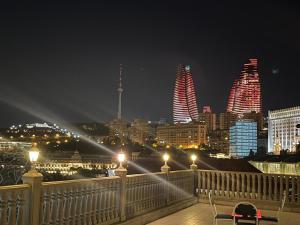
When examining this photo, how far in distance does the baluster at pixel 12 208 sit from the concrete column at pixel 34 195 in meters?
0.27

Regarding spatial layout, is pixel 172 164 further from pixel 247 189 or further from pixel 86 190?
pixel 86 190

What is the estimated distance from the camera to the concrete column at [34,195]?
17.6 ft

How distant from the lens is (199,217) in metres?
10.3

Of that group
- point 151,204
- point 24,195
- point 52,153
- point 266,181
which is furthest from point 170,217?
point 52,153

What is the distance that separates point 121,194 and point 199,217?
2.94 meters

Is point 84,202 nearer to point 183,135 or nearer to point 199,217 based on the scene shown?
point 199,217

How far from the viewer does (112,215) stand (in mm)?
7793

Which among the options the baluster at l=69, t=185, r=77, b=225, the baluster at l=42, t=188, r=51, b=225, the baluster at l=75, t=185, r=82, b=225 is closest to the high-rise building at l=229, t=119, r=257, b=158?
the baluster at l=75, t=185, r=82, b=225

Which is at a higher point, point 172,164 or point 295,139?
point 295,139

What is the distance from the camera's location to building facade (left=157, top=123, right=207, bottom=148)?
17788cm

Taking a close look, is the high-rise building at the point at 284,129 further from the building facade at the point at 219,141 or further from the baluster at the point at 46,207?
the baluster at the point at 46,207

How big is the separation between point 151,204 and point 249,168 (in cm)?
1229

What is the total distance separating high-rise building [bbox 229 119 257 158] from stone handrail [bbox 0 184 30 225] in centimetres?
16301

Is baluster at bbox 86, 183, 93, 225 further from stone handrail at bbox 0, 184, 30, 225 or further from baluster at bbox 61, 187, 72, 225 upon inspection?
stone handrail at bbox 0, 184, 30, 225
